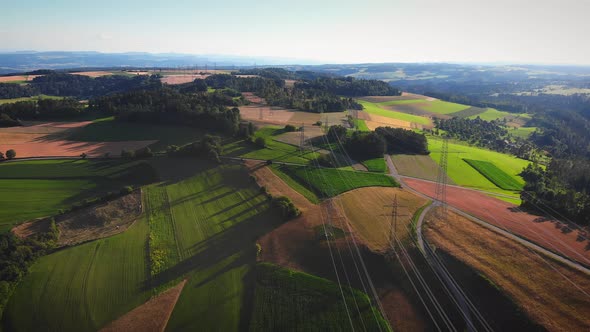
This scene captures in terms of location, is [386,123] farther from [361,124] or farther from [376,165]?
[376,165]

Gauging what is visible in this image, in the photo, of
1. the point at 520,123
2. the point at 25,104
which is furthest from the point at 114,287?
the point at 520,123

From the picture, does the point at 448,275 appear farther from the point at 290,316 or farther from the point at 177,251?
the point at 177,251

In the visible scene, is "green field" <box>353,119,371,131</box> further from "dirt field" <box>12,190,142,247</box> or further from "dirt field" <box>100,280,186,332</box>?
"dirt field" <box>100,280,186,332</box>

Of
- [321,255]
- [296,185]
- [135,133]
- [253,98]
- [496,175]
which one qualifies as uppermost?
[253,98]

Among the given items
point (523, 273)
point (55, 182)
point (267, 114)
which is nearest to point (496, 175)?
point (523, 273)

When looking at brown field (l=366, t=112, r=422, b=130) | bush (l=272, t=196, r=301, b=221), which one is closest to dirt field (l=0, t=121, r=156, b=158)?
bush (l=272, t=196, r=301, b=221)
